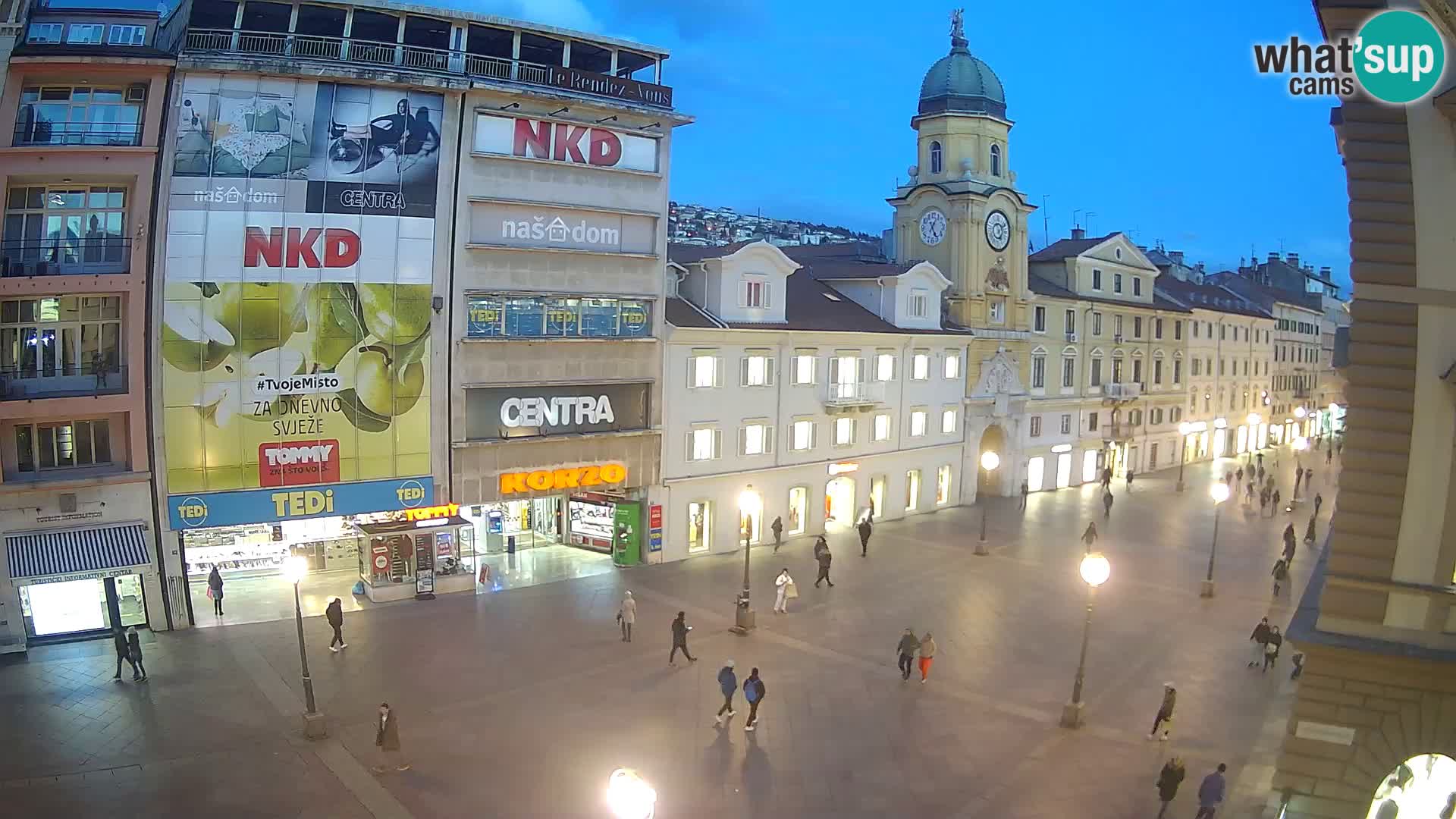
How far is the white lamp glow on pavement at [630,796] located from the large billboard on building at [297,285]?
2173 centimetres

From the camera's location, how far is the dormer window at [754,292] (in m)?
36.9

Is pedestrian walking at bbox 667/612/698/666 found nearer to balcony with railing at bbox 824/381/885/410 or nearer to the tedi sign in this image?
the tedi sign

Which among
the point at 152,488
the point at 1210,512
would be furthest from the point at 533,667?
the point at 1210,512

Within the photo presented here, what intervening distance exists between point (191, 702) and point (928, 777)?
15.7 meters

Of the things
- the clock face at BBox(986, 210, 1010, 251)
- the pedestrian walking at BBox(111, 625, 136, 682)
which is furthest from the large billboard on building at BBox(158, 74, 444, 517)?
the clock face at BBox(986, 210, 1010, 251)

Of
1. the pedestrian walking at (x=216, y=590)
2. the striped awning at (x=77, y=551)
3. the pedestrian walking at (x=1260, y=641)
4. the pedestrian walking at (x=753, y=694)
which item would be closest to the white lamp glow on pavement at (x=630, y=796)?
the pedestrian walking at (x=753, y=694)

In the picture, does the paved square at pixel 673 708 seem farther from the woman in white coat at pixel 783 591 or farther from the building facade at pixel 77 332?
the building facade at pixel 77 332

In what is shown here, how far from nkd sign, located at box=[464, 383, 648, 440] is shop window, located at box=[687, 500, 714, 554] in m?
4.03

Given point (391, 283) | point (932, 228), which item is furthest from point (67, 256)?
point (932, 228)

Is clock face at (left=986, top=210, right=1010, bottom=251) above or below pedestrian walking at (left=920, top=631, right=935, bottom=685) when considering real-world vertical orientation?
above

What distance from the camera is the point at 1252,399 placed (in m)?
76.0

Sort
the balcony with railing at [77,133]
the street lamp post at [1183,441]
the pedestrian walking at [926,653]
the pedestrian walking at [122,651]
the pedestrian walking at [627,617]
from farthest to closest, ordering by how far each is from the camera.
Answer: the street lamp post at [1183,441]
the pedestrian walking at [627,617]
the balcony with railing at [77,133]
the pedestrian walking at [926,653]
the pedestrian walking at [122,651]

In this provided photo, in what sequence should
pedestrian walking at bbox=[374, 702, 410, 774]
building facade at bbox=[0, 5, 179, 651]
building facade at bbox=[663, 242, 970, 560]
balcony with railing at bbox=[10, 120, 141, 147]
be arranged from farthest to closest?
building facade at bbox=[663, 242, 970, 560], balcony with railing at bbox=[10, 120, 141, 147], building facade at bbox=[0, 5, 179, 651], pedestrian walking at bbox=[374, 702, 410, 774]

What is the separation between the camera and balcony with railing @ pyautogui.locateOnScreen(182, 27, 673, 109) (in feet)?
86.5
